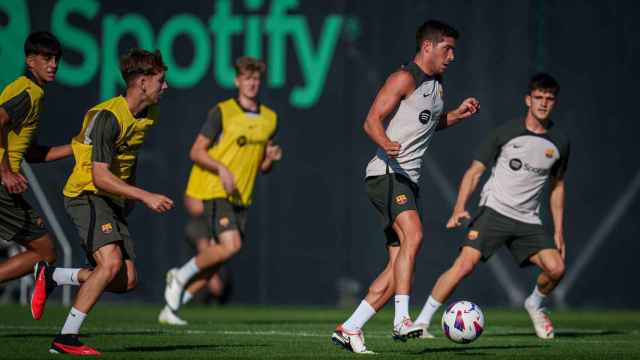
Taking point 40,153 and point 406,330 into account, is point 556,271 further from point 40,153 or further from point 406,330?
point 40,153

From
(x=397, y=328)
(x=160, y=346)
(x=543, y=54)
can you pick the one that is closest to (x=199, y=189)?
(x=160, y=346)

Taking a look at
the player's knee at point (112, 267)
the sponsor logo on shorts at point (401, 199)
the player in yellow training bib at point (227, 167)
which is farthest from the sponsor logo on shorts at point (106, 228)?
the player in yellow training bib at point (227, 167)

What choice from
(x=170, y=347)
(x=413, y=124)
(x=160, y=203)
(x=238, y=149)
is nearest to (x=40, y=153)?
(x=170, y=347)

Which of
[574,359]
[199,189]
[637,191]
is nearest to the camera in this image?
[574,359]

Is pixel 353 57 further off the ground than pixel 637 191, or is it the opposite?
pixel 353 57

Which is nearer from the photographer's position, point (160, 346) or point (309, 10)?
point (160, 346)

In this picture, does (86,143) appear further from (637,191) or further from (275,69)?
(637,191)

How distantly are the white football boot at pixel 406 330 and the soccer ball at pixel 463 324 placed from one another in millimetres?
476

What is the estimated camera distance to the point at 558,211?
36.8ft

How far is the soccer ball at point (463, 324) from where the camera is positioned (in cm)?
869

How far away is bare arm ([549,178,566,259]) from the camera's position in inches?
437

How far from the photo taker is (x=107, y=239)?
27.3 feet

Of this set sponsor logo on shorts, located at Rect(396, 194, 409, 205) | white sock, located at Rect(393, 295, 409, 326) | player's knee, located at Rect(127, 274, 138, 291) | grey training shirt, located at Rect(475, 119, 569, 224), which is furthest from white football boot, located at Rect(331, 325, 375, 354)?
grey training shirt, located at Rect(475, 119, 569, 224)

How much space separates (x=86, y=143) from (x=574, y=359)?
350 centimetres
